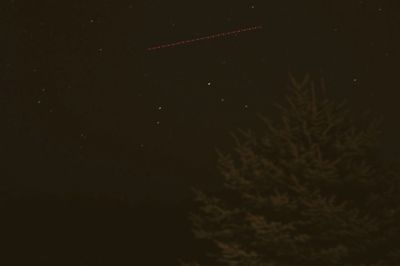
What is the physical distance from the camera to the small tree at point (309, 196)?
1056 centimetres

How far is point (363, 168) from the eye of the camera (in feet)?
35.7

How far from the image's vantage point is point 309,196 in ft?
34.3

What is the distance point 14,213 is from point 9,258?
419 centimetres

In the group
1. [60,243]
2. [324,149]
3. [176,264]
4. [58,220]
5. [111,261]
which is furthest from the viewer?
[58,220]

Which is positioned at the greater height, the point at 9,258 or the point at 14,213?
the point at 14,213

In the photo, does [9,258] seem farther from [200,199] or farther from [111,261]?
[200,199]

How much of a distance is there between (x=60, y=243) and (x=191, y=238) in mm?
3958

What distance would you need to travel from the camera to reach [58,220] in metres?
22.8

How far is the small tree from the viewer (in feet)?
34.7

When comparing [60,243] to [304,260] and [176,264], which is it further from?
[304,260]

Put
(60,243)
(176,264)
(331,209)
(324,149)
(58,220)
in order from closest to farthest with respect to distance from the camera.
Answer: (331,209)
(324,149)
(176,264)
(60,243)
(58,220)

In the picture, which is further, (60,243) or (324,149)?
(60,243)

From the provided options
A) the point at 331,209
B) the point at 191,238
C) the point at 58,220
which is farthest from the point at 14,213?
the point at 331,209

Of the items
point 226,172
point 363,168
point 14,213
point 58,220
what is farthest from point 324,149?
point 14,213
